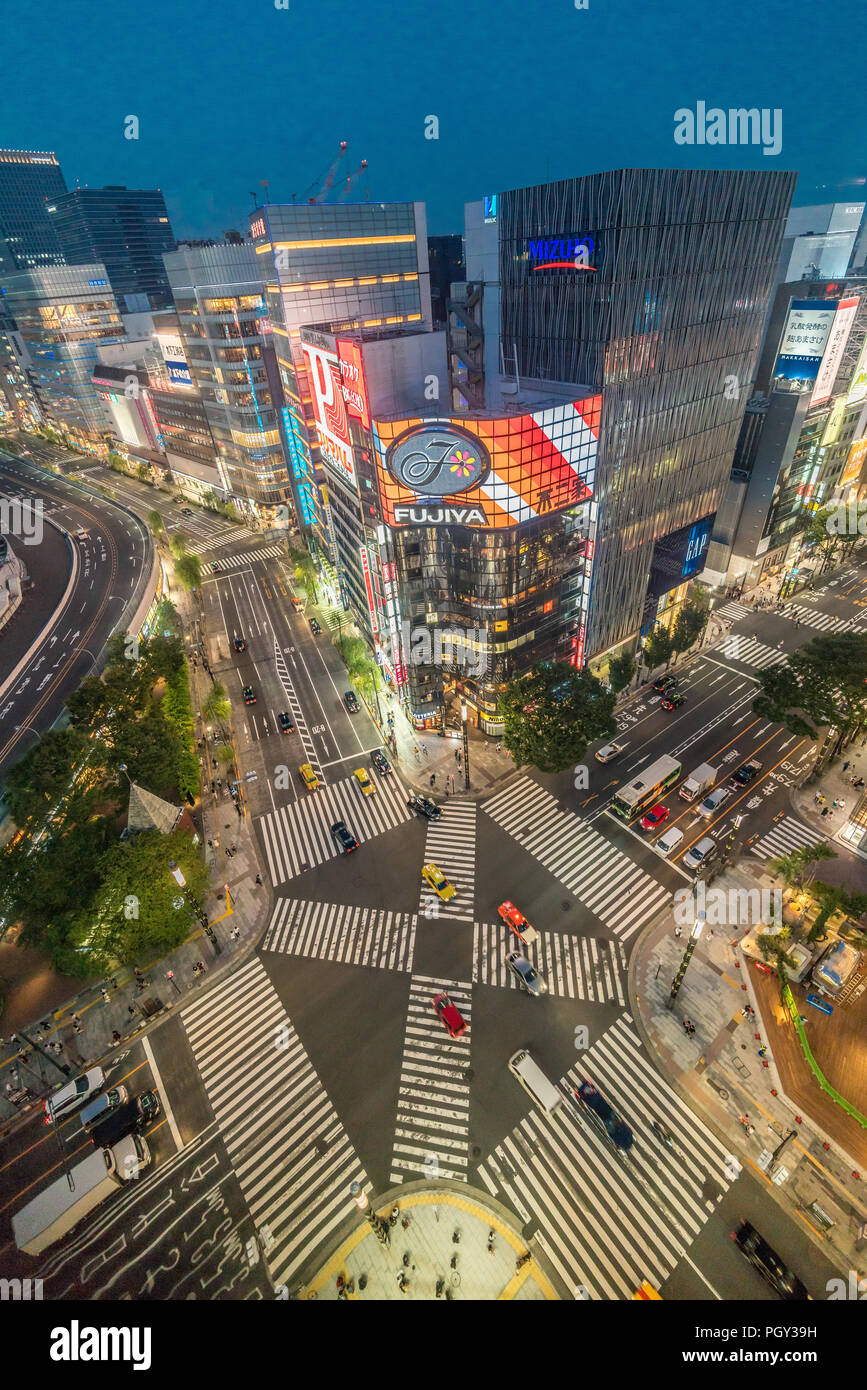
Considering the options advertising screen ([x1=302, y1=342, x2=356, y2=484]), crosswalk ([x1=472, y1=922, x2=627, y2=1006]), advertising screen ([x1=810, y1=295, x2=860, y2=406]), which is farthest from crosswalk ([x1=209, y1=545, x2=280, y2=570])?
advertising screen ([x1=810, y1=295, x2=860, y2=406])

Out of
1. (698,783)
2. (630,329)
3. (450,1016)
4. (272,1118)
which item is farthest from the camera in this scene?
(698,783)

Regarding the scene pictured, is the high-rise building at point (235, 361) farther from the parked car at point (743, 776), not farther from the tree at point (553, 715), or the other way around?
the parked car at point (743, 776)

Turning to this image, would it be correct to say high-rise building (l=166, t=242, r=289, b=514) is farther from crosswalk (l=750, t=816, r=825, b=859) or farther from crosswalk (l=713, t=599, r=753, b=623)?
crosswalk (l=750, t=816, r=825, b=859)

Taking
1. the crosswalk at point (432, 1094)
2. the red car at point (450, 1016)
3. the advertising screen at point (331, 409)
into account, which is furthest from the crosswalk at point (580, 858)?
the advertising screen at point (331, 409)

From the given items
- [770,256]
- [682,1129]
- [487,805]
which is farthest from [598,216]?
[682,1129]

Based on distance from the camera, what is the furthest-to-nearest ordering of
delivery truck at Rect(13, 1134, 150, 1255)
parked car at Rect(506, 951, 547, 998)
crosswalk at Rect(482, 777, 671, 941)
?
crosswalk at Rect(482, 777, 671, 941) < parked car at Rect(506, 951, 547, 998) < delivery truck at Rect(13, 1134, 150, 1255)

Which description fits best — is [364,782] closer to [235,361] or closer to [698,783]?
[698,783]
